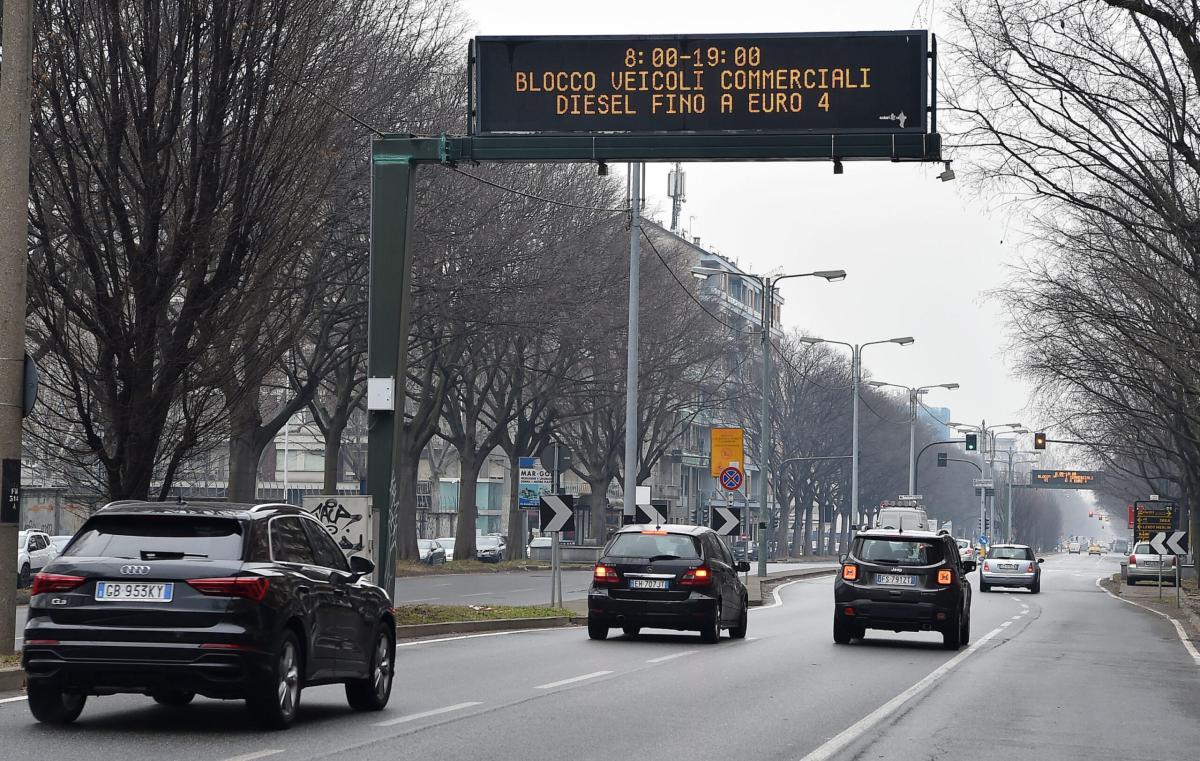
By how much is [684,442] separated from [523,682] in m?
103

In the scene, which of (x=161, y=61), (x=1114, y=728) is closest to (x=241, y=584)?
(x=1114, y=728)

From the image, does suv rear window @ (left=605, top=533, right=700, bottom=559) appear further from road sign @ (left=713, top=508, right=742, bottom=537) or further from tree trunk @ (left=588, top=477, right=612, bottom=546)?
tree trunk @ (left=588, top=477, right=612, bottom=546)

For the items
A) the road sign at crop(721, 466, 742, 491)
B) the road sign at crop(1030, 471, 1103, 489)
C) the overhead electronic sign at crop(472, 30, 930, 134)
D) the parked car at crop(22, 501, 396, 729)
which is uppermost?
the road sign at crop(1030, 471, 1103, 489)

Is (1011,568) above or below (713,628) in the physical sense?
above

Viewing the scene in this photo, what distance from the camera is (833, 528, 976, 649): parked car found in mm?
23562

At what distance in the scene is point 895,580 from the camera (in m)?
23.6

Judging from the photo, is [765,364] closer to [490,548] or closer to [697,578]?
[490,548]

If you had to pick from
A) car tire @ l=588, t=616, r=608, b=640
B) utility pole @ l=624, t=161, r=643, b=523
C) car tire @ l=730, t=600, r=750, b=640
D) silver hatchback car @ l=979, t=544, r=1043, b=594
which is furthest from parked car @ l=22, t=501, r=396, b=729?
silver hatchback car @ l=979, t=544, r=1043, b=594

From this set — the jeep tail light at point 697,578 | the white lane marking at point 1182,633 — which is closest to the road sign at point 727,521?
the white lane marking at point 1182,633

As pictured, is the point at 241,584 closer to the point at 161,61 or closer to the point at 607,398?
the point at 161,61

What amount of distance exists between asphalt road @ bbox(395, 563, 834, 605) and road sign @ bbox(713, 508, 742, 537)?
3.36 metres

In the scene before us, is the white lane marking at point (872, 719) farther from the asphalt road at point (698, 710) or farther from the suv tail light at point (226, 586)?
the suv tail light at point (226, 586)

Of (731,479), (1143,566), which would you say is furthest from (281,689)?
(1143,566)

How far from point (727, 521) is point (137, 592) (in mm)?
28044
